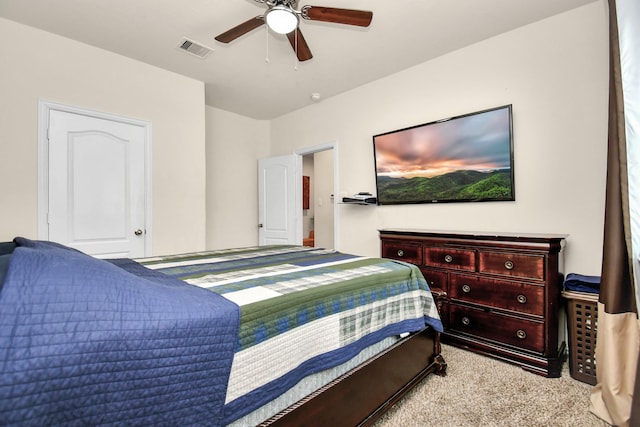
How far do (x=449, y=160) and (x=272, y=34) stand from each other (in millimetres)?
2032

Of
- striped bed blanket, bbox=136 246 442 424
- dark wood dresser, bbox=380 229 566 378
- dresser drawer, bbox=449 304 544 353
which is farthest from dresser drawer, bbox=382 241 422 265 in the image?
striped bed blanket, bbox=136 246 442 424

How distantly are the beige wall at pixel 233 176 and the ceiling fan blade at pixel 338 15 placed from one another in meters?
2.90

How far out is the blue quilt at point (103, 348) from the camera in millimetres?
623

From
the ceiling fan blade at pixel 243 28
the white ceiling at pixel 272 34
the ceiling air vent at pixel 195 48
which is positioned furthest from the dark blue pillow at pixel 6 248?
the ceiling air vent at pixel 195 48

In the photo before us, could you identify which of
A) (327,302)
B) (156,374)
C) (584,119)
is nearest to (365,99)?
(584,119)

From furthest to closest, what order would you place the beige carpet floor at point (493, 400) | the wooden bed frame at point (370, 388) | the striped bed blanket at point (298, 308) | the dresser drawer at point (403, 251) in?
the dresser drawer at point (403, 251)
the beige carpet floor at point (493, 400)
the wooden bed frame at point (370, 388)
the striped bed blanket at point (298, 308)

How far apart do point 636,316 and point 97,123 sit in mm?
4269

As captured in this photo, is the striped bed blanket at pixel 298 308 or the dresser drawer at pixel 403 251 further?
the dresser drawer at pixel 403 251

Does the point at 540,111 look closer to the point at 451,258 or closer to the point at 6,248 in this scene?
the point at 451,258

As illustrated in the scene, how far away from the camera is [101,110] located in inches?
116

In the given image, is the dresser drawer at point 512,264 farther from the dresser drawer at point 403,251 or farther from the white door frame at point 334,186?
the white door frame at point 334,186

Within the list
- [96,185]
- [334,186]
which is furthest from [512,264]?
[96,185]

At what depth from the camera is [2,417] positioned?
580 millimetres

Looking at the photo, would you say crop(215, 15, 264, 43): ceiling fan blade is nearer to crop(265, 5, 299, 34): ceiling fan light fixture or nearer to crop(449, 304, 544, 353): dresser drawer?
crop(265, 5, 299, 34): ceiling fan light fixture
